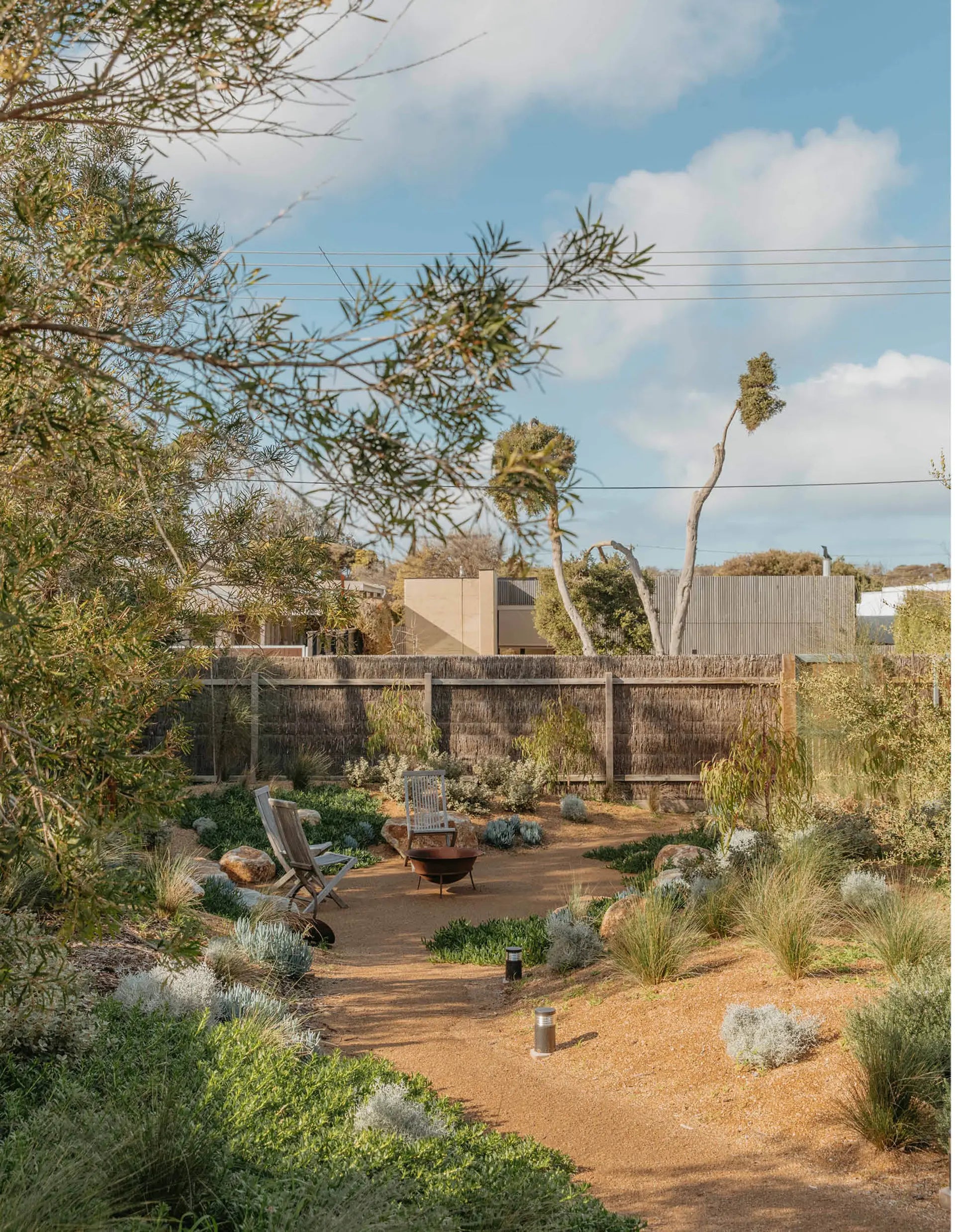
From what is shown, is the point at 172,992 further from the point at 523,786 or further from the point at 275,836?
the point at 523,786

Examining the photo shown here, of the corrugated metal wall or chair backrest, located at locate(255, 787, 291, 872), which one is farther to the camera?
the corrugated metal wall

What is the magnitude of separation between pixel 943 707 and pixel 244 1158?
7.23 meters

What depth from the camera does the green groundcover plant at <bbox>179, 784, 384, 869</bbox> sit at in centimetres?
1067

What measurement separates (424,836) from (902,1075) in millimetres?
7304

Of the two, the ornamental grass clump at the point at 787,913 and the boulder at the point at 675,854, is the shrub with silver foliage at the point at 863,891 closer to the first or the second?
the ornamental grass clump at the point at 787,913

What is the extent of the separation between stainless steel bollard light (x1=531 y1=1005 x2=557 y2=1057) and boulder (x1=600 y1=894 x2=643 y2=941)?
1.24 metres

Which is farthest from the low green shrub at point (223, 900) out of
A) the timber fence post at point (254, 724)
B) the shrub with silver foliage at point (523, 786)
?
the timber fence post at point (254, 724)

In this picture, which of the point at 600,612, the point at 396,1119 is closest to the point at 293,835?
the point at 396,1119

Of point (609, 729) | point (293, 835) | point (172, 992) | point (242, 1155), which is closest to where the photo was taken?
point (242, 1155)

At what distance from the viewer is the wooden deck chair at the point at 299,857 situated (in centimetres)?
797

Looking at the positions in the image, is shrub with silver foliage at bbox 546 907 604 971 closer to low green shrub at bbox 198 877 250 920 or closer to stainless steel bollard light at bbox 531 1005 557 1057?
stainless steel bollard light at bbox 531 1005 557 1057

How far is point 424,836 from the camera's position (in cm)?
1108

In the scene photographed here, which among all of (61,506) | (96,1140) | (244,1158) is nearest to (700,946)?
(244,1158)

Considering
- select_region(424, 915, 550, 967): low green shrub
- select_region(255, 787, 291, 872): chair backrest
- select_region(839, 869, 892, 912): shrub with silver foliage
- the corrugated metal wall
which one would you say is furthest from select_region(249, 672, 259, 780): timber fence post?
the corrugated metal wall
